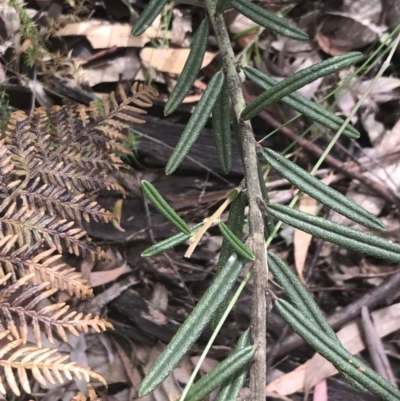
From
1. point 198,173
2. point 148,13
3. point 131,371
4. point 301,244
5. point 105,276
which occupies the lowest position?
point 131,371

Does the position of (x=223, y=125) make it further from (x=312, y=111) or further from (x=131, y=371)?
(x=131, y=371)

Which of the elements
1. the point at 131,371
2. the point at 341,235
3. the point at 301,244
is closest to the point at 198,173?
the point at 301,244

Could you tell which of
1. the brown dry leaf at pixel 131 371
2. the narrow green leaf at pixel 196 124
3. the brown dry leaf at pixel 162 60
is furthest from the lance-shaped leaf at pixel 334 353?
the brown dry leaf at pixel 162 60

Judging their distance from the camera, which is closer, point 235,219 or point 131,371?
point 235,219

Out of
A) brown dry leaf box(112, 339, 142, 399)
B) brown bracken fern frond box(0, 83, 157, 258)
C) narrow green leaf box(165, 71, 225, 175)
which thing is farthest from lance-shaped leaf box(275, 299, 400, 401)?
brown dry leaf box(112, 339, 142, 399)

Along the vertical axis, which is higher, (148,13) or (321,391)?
(148,13)

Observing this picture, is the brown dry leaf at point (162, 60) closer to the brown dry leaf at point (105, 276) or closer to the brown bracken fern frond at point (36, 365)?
the brown dry leaf at point (105, 276)

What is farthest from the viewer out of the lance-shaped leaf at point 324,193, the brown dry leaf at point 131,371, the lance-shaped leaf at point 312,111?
the brown dry leaf at point 131,371

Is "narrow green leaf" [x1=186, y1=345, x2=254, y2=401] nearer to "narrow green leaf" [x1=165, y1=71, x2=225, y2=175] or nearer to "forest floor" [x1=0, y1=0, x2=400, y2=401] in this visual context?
"narrow green leaf" [x1=165, y1=71, x2=225, y2=175]
